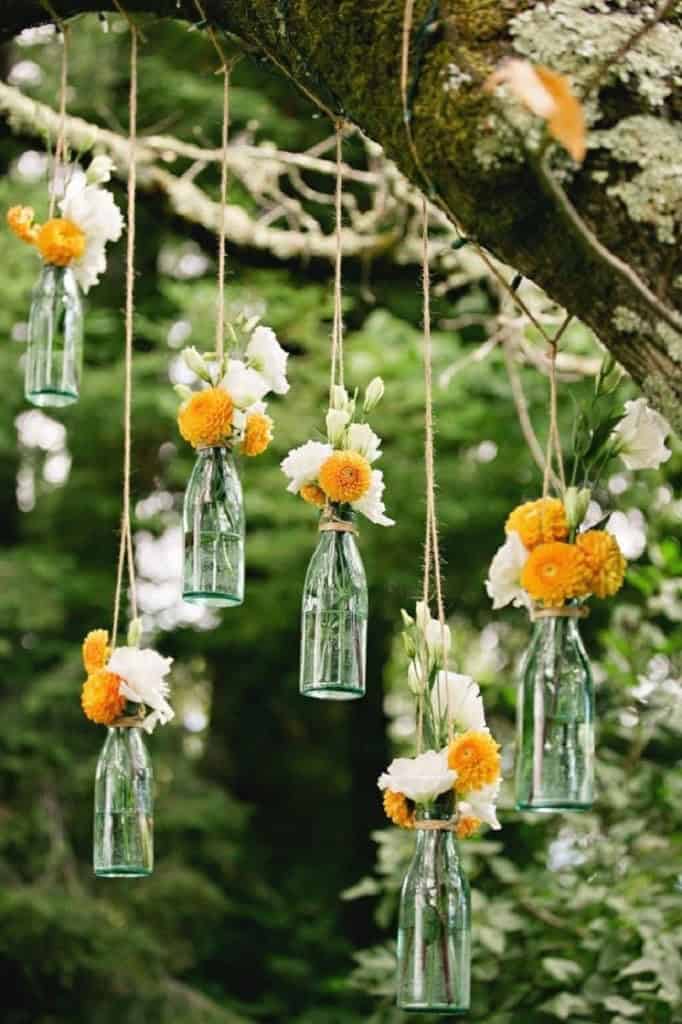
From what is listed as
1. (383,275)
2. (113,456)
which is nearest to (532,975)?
(383,275)

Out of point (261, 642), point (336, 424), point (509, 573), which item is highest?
point (261, 642)

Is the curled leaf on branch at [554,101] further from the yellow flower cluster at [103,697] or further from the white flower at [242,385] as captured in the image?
the yellow flower cluster at [103,697]

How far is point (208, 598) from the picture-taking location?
74.3 inches

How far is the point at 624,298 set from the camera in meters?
1.27

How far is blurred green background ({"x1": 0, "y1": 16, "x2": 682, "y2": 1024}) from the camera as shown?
3604 mm

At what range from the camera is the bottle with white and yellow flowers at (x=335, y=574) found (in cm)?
182

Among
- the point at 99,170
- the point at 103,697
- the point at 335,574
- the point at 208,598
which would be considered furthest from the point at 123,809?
the point at 99,170

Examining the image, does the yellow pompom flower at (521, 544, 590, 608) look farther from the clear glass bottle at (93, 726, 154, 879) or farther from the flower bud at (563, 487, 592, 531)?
the clear glass bottle at (93, 726, 154, 879)

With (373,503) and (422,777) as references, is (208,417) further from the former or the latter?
(422,777)

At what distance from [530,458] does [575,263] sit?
12.5 feet

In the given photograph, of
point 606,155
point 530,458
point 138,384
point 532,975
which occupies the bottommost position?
point 532,975

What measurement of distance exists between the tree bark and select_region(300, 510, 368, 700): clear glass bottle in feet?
1.75

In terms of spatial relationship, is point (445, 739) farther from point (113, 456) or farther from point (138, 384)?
point (113, 456)

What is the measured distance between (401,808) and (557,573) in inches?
15.6
